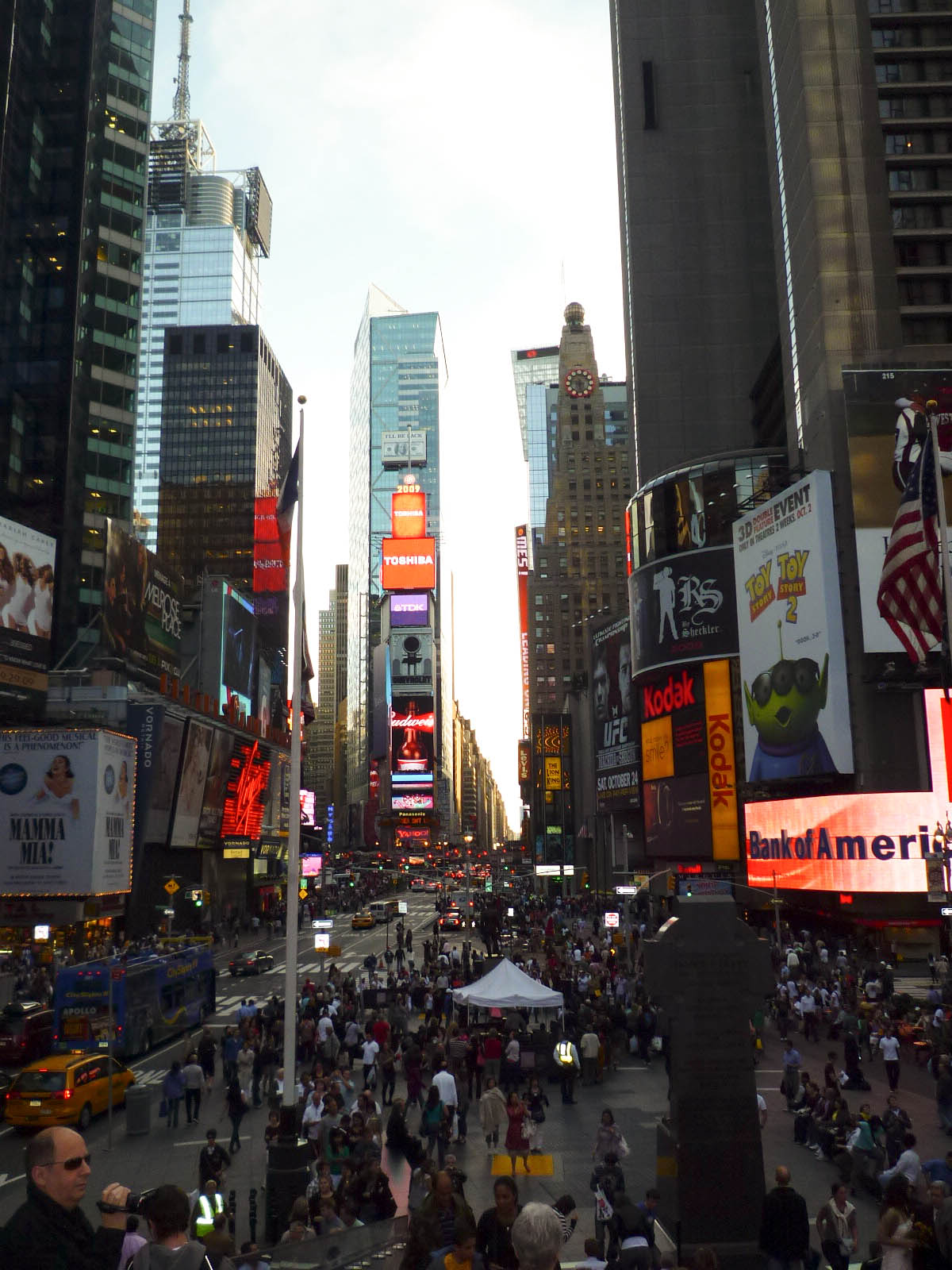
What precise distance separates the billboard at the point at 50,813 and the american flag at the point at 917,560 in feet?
133

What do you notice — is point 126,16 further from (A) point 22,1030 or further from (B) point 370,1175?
(B) point 370,1175

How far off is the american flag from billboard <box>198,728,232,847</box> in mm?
54335

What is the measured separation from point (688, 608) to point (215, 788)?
112ft

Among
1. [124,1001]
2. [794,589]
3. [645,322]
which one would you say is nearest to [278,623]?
[645,322]

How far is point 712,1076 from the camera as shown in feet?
42.3

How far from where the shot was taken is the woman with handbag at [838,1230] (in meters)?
11.9

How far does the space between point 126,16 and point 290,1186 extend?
374 feet

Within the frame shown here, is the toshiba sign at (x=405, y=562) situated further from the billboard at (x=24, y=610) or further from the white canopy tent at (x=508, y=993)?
the white canopy tent at (x=508, y=993)

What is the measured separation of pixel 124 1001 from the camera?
27.0 meters

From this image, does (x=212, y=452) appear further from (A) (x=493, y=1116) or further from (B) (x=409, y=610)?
(A) (x=493, y=1116)

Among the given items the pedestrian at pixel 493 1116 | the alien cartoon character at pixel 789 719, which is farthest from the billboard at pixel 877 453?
the pedestrian at pixel 493 1116

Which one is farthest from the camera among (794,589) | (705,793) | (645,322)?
(645,322)

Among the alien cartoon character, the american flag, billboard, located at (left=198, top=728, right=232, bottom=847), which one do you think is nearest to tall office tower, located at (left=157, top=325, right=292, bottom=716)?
billboard, located at (left=198, top=728, right=232, bottom=847)

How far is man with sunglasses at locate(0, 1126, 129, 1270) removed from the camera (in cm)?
465
